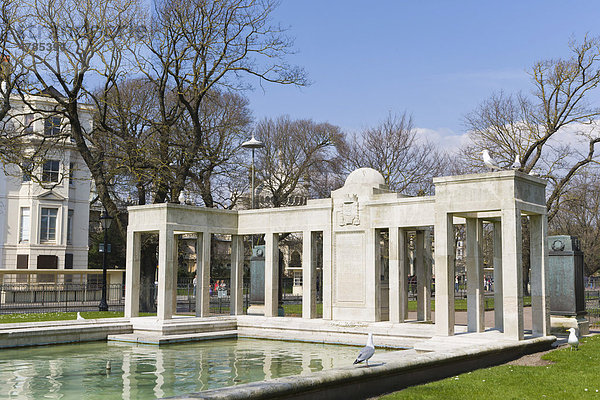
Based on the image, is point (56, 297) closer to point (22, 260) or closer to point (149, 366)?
point (22, 260)

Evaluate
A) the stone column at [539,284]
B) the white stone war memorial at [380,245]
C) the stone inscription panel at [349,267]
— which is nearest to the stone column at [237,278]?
the white stone war memorial at [380,245]

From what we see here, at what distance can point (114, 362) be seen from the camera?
55.9 ft

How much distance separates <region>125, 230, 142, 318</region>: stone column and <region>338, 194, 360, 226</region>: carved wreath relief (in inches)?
326

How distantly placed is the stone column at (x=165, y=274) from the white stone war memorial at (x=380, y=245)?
0.12ft

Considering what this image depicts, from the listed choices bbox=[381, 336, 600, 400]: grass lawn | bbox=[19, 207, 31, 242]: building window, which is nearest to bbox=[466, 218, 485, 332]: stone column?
bbox=[381, 336, 600, 400]: grass lawn

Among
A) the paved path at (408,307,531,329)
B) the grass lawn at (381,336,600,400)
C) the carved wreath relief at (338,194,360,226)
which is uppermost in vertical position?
the carved wreath relief at (338,194,360,226)

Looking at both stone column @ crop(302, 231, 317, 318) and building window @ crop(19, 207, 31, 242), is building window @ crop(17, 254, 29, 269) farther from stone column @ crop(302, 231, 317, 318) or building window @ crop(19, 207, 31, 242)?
stone column @ crop(302, 231, 317, 318)

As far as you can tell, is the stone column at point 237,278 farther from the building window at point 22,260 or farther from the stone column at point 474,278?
the building window at point 22,260

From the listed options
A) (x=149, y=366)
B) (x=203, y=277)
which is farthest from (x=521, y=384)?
(x=203, y=277)

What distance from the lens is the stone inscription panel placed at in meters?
Answer: 23.4

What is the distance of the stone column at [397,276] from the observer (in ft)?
73.1

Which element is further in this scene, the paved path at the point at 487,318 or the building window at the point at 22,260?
the building window at the point at 22,260

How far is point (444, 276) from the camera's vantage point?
18.5m

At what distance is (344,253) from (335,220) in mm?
1305
